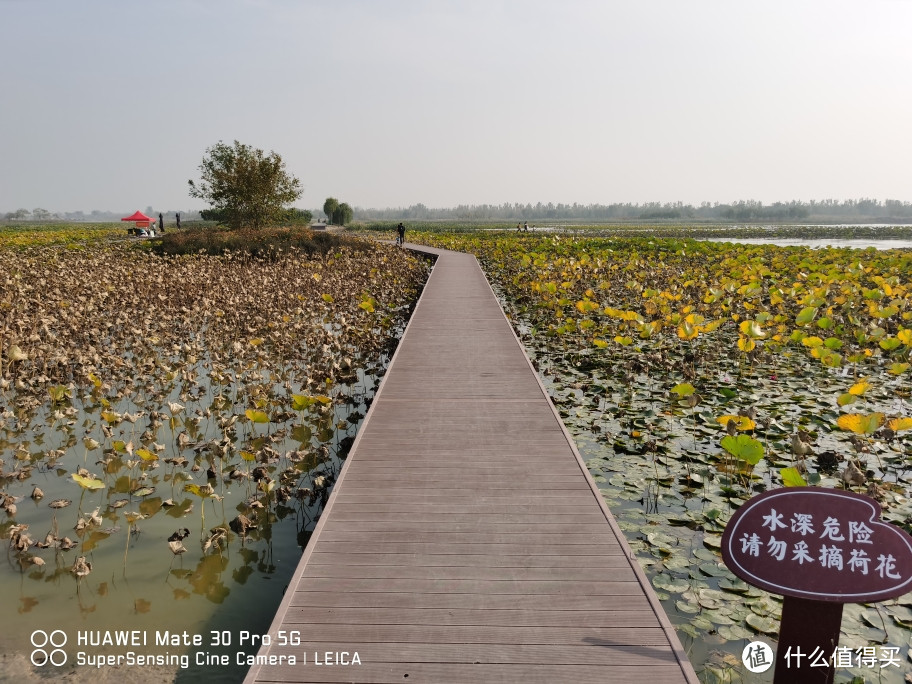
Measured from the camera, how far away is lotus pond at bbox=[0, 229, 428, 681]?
306 cm

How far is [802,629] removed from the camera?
1.99 meters

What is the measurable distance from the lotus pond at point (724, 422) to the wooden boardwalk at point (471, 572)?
453 millimetres

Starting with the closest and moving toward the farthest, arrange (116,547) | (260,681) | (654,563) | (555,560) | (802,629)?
(802,629) → (260,681) → (555,560) → (654,563) → (116,547)

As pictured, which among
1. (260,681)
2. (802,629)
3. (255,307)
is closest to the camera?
(802,629)

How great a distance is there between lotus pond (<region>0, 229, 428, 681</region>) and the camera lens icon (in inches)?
1.7

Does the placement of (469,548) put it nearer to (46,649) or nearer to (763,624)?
(763,624)

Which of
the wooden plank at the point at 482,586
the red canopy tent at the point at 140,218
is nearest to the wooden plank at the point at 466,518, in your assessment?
the wooden plank at the point at 482,586

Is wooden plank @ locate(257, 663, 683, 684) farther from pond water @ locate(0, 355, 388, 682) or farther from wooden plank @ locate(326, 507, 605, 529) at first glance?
wooden plank @ locate(326, 507, 605, 529)

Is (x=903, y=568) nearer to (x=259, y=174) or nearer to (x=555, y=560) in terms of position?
(x=555, y=560)

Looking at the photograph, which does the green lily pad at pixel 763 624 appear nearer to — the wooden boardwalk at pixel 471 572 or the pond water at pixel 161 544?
the wooden boardwalk at pixel 471 572

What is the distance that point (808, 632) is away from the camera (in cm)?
199

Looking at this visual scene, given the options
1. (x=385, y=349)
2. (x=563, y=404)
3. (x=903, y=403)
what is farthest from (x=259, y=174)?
(x=903, y=403)

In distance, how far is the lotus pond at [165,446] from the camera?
306 cm

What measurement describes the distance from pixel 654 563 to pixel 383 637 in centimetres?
166
